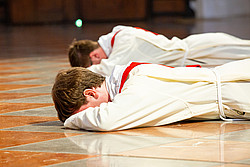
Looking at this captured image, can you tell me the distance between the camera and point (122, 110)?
2.51m

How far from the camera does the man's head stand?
4449mm

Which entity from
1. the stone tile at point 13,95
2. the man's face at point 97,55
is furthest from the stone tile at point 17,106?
the man's face at point 97,55

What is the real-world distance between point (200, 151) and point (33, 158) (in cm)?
65

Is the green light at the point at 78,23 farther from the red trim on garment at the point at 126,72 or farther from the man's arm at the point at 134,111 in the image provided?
the man's arm at the point at 134,111

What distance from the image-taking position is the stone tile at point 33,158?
2.11m

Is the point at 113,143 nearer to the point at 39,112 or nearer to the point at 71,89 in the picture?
the point at 71,89

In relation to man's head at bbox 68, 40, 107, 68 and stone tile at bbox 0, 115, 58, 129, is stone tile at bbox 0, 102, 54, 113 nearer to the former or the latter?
stone tile at bbox 0, 115, 58, 129

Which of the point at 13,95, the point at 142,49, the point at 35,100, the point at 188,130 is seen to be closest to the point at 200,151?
the point at 188,130

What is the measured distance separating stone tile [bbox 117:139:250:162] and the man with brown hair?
2177 millimetres

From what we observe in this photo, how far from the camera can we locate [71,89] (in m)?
2.58

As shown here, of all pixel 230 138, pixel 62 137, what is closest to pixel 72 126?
pixel 62 137

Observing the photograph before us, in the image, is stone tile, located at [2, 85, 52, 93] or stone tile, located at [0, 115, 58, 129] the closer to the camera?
stone tile, located at [0, 115, 58, 129]

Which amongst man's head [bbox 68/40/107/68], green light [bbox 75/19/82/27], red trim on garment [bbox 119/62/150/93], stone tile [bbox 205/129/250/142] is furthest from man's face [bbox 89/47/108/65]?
green light [bbox 75/19/82/27]

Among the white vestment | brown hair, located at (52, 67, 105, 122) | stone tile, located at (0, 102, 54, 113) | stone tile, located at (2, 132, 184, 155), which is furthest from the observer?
the white vestment
